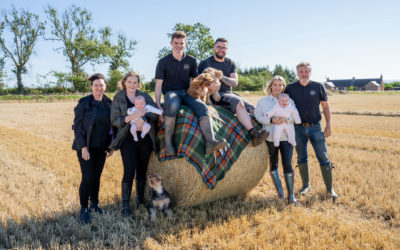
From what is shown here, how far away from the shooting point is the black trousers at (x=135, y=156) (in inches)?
175

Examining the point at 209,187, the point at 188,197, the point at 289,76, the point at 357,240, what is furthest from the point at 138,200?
Answer: the point at 289,76

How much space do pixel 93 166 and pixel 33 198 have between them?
1554 mm

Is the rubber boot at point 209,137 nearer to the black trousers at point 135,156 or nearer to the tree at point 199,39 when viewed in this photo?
the black trousers at point 135,156

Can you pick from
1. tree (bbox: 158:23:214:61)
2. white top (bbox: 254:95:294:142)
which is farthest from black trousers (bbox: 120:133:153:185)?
tree (bbox: 158:23:214:61)

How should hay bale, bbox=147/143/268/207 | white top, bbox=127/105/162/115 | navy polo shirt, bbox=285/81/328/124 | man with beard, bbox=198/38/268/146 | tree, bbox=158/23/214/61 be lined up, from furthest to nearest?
tree, bbox=158/23/214/61 < navy polo shirt, bbox=285/81/328/124 < man with beard, bbox=198/38/268/146 < hay bale, bbox=147/143/268/207 < white top, bbox=127/105/162/115

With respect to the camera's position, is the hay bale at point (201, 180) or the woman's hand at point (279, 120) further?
the woman's hand at point (279, 120)

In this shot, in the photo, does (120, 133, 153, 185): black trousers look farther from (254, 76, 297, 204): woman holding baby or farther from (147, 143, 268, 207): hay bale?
(254, 76, 297, 204): woman holding baby

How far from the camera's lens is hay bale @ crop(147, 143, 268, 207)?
14.8ft

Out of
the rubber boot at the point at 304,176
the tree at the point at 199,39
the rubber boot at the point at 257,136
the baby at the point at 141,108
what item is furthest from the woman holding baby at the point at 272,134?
the tree at the point at 199,39

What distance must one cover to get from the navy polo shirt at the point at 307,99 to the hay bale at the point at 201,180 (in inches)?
34.9

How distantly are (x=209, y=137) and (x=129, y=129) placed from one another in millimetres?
1150

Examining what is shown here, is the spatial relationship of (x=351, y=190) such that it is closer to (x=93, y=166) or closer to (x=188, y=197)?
(x=188, y=197)

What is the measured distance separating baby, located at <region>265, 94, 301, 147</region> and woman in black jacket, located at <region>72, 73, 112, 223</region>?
101 inches

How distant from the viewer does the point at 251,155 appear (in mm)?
5090
